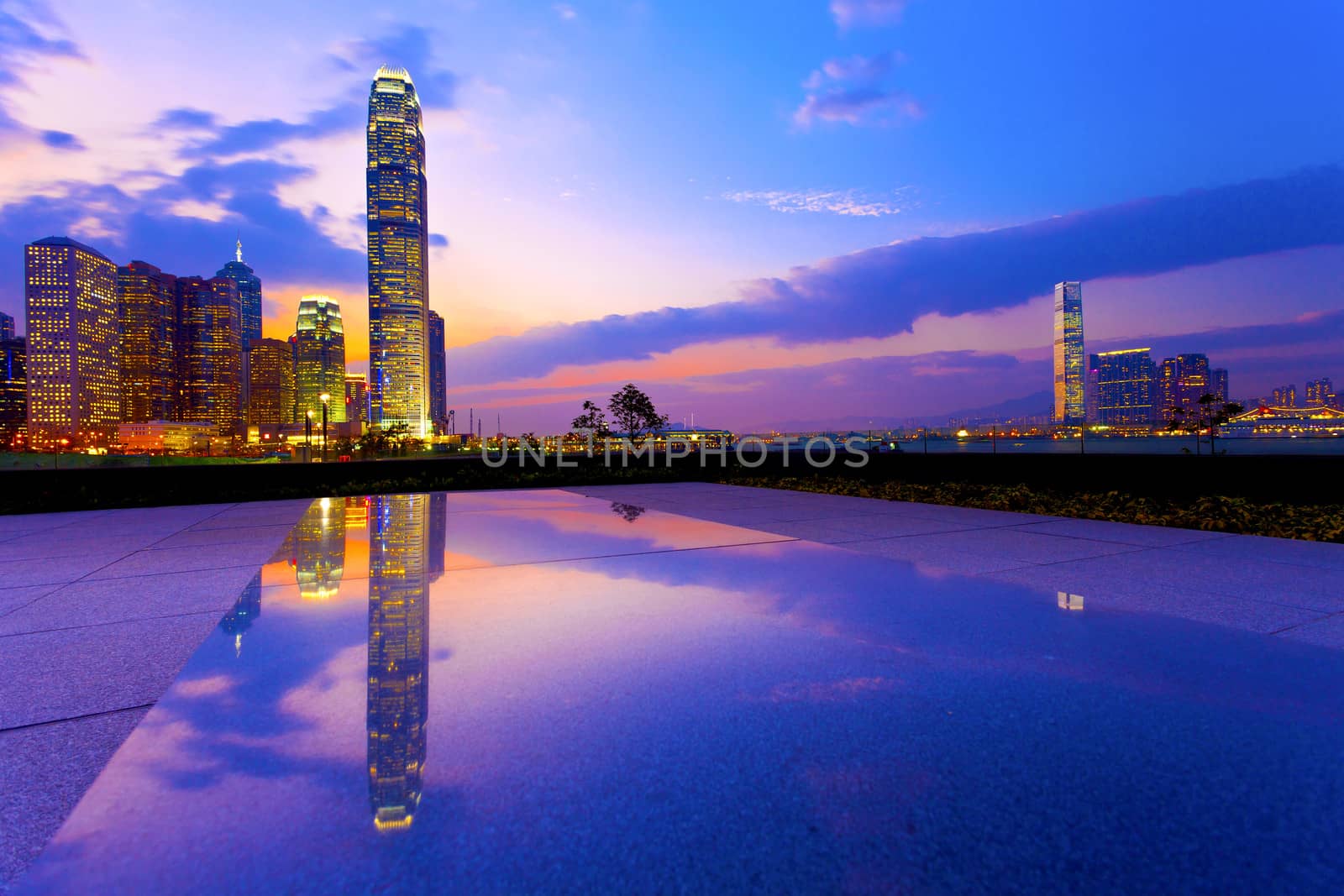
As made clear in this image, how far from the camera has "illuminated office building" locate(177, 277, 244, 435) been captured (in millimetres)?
183750

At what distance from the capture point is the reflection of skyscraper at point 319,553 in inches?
190

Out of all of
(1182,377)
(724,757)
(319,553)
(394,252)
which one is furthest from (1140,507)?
(394,252)

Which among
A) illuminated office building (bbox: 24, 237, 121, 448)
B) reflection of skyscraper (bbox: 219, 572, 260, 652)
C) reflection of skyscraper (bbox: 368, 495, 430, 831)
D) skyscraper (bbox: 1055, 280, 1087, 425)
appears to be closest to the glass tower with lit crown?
illuminated office building (bbox: 24, 237, 121, 448)

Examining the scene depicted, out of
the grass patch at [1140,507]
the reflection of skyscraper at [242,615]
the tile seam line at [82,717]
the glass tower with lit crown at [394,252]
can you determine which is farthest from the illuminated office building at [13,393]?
the tile seam line at [82,717]

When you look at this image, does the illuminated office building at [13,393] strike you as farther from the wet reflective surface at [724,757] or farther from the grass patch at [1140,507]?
the wet reflective surface at [724,757]

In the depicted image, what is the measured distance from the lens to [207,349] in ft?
613

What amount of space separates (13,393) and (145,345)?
3194 centimetres

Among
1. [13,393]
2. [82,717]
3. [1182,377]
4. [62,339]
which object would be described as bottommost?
[82,717]

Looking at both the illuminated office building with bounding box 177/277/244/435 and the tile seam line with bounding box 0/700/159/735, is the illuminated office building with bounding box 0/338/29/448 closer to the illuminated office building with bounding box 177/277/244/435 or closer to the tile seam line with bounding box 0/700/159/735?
the illuminated office building with bounding box 177/277/244/435

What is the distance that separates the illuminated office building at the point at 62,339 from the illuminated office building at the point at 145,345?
14850mm

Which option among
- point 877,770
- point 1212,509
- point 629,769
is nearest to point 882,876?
point 877,770

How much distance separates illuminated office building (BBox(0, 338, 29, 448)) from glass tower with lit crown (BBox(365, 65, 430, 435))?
72.2m

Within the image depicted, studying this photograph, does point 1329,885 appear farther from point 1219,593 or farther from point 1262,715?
point 1219,593

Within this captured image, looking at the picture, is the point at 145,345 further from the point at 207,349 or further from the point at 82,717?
the point at 82,717
